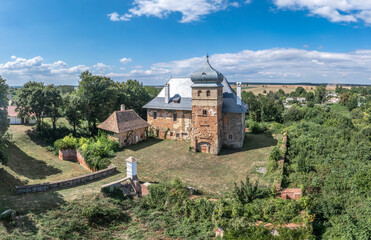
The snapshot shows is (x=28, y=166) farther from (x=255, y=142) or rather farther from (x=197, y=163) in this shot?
(x=255, y=142)

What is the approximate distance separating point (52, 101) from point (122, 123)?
359 inches

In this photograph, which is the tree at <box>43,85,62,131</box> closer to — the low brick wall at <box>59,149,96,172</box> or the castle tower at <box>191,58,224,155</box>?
the low brick wall at <box>59,149,96,172</box>

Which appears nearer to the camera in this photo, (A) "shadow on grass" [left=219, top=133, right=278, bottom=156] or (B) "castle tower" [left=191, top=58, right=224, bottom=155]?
(B) "castle tower" [left=191, top=58, right=224, bottom=155]

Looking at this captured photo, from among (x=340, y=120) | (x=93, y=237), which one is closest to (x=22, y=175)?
(x=93, y=237)

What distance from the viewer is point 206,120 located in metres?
23.8

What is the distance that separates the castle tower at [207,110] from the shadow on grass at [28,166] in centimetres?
1319

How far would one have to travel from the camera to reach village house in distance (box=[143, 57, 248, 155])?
23.3m

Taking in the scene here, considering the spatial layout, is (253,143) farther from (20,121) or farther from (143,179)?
(20,121)

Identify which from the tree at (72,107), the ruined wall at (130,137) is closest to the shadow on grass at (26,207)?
the ruined wall at (130,137)

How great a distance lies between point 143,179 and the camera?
58.0 ft

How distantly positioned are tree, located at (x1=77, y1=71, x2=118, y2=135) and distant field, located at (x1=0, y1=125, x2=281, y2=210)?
23.2ft

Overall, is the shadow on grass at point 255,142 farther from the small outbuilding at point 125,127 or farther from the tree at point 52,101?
the tree at point 52,101

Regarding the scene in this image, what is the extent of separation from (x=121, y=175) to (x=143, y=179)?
1733 mm

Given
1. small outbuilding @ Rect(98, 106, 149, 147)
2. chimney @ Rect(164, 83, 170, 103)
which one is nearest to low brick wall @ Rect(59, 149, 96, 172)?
small outbuilding @ Rect(98, 106, 149, 147)
